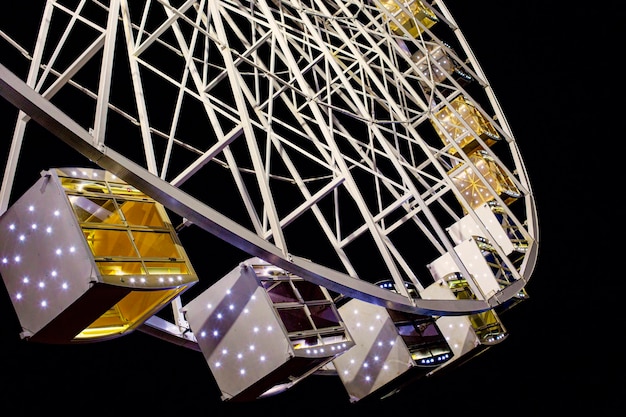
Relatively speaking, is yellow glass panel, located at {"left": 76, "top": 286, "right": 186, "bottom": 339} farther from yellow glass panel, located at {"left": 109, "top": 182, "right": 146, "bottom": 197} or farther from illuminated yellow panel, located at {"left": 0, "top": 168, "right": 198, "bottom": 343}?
yellow glass panel, located at {"left": 109, "top": 182, "right": 146, "bottom": 197}

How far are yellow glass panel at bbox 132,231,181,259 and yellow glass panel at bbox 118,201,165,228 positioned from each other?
0.66ft

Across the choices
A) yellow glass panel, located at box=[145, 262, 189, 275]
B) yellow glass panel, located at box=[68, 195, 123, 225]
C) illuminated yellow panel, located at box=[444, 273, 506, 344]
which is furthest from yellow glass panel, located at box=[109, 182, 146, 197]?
illuminated yellow panel, located at box=[444, 273, 506, 344]

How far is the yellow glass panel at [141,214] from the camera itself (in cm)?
818

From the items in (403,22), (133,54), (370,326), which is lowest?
(370,326)

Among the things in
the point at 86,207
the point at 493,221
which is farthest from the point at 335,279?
the point at 493,221

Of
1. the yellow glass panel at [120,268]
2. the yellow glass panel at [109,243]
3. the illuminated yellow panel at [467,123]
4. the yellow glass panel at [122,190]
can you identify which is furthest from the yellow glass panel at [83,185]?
the illuminated yellow panel at [467,123]

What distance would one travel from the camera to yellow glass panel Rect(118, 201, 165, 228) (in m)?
8.18

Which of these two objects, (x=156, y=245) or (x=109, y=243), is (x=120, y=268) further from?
(x=156, y=245)

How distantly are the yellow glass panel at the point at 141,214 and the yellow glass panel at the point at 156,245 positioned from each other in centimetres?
20

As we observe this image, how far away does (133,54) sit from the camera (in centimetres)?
794

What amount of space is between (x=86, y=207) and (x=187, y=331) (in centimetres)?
320

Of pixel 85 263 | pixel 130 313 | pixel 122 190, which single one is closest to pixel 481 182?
pixel 122 190

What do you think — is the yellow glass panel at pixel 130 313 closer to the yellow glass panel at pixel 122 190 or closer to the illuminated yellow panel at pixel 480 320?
the yellow glass panel at pixel 122 190

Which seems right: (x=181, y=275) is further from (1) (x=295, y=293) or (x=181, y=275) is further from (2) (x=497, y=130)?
(2) (x=497, y=130)
